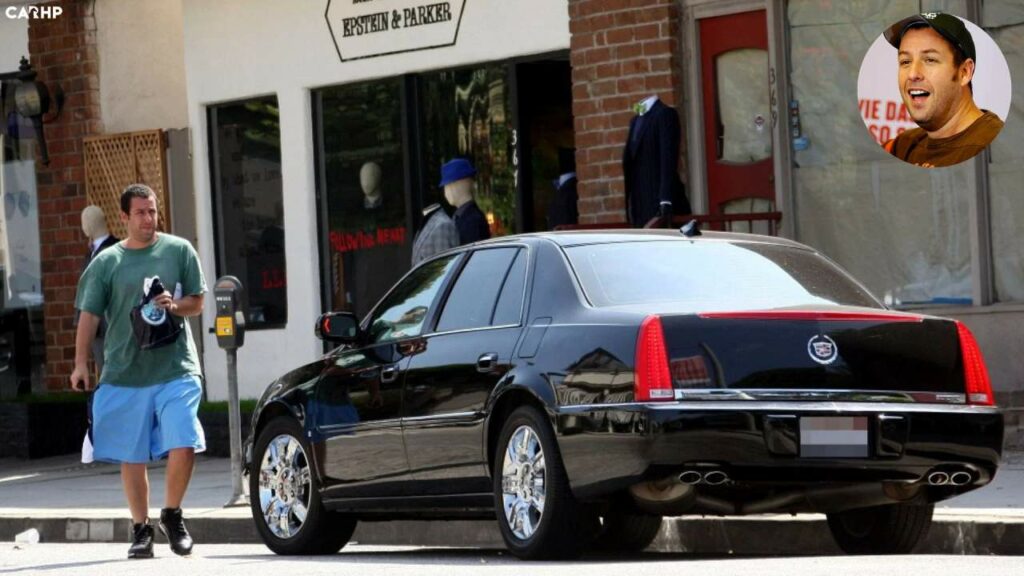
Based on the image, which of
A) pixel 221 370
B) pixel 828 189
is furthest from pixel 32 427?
pixel 828 189

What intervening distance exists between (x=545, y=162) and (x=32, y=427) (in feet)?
17.6

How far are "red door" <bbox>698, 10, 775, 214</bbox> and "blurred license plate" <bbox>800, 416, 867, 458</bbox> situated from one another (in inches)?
250

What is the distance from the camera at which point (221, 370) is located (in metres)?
19.5

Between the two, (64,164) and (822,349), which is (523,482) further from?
(64,164)

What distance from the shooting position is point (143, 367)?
1107 centimetres

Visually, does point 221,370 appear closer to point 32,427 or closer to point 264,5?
point 32,427

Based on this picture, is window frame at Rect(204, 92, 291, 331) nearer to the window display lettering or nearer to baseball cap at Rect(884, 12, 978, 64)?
the window display lettering

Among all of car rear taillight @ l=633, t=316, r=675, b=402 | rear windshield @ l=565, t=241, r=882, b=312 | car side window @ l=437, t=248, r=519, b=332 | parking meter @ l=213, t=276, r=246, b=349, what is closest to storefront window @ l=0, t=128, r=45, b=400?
parking meter @ l=213, t=276, r=246, b=349

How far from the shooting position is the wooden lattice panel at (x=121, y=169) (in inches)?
776

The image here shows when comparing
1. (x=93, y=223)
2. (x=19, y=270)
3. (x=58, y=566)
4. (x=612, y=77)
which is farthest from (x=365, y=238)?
(x=58, y=566)

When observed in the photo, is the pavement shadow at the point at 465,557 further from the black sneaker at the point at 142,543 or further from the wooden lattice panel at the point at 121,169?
the wooden lattice panel at the point at 121,169

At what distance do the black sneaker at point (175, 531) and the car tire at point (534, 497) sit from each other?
7.87ft

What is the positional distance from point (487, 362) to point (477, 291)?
62 cm

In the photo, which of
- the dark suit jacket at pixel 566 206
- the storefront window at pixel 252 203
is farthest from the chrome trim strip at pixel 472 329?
the storefront window at pixel 252 203
